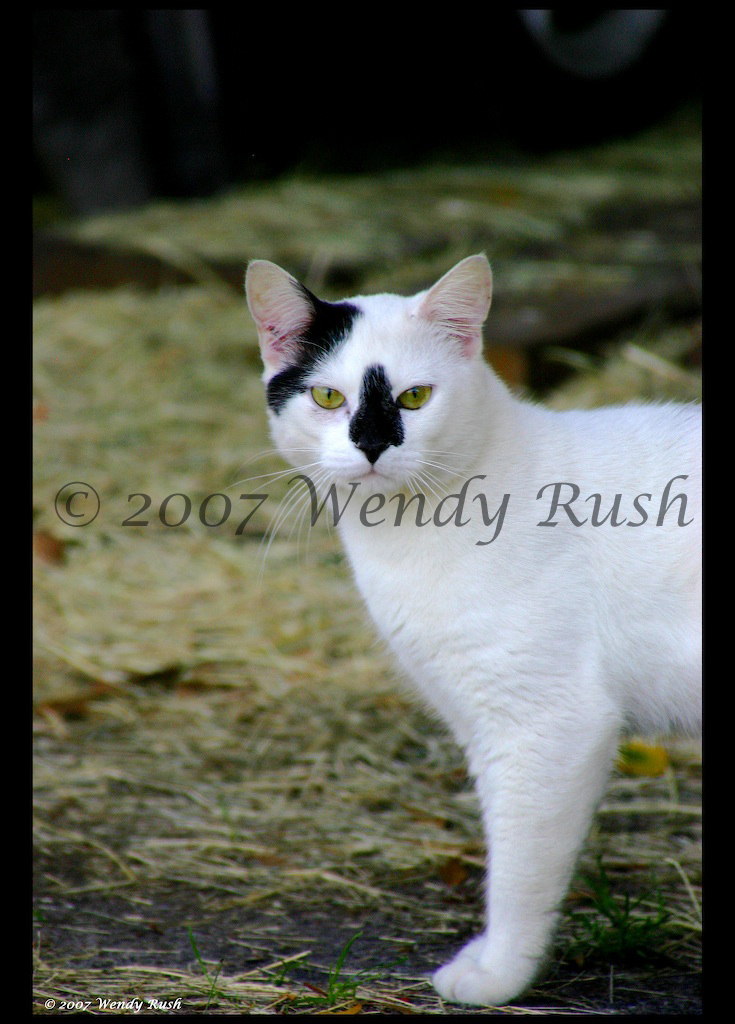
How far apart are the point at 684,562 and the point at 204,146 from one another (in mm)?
4885

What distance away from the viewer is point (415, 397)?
6.08ft

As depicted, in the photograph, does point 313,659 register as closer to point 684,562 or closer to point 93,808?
point 93,808

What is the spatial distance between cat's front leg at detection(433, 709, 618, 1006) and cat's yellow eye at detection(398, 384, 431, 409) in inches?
25.3

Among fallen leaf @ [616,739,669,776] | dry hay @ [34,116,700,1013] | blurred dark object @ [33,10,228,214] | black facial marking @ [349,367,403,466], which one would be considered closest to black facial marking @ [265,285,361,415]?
black facial marking @ [349,367,403,466]

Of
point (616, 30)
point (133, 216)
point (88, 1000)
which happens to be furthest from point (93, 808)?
point (616, 30)

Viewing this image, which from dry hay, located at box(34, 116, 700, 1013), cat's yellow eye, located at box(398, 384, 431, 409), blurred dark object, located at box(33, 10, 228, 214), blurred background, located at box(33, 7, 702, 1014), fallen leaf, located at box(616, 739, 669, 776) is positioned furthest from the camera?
blurred dark object, located at box(33, 10, 228, 214)

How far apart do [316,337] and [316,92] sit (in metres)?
5.23

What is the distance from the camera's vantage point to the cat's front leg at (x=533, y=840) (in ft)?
5.79

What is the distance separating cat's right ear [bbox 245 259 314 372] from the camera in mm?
1882

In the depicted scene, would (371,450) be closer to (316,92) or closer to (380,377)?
(380,377)

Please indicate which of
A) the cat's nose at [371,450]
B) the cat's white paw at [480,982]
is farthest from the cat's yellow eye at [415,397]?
the cat's white paw at [480,982]

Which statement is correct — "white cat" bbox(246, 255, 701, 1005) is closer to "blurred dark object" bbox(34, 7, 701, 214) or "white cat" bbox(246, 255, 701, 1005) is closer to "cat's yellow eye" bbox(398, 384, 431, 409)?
"cat's yellow eye" bbox(398, 384, 431, 409)

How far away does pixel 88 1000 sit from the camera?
1757 mm

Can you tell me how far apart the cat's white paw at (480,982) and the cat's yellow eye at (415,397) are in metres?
1.03
